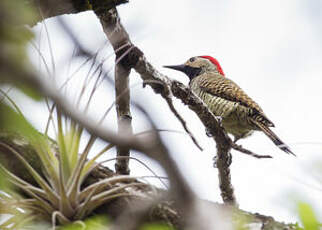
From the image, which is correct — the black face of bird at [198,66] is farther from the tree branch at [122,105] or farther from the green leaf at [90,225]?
the green leaf at [90,225]

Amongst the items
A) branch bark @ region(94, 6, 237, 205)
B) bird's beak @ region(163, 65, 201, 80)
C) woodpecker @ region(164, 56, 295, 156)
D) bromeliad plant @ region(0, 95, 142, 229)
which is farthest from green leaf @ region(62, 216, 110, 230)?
bird's beak @ region(163, 65, 201, 80)

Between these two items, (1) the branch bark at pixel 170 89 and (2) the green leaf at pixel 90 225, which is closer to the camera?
(2) the green leaf at pixel 90 225

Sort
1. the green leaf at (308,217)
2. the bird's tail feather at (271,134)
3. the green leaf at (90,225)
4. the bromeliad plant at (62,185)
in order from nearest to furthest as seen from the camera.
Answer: the green leaf at (308,217)
the green leaf at (90,225)
the bromeliad plant at (62,185)
the bird's tail feather at (271,134)

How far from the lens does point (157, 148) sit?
2.88ft

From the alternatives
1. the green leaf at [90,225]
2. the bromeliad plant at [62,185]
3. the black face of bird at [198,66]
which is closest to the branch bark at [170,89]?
the bromeliad plant at [62,185]

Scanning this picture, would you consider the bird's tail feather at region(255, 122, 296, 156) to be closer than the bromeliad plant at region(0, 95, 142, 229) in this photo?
No

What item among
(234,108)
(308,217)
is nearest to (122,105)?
(308,217)

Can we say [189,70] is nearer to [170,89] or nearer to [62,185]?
[170,89]

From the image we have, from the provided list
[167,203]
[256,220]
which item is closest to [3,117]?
[167,203]

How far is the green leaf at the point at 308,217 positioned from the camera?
148cm

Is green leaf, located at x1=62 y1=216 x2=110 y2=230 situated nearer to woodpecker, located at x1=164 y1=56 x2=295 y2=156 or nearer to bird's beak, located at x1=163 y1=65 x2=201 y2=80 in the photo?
woodpecker, located at x1=164 y1=56 x2=295 y2=156

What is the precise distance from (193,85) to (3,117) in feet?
21.5

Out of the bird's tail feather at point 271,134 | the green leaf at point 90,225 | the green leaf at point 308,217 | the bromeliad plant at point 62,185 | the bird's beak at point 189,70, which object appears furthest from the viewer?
the bird's beak at point 189,70

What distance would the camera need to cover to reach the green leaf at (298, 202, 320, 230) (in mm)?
1477
